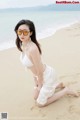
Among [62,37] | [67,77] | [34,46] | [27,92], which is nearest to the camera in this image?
[34,46]

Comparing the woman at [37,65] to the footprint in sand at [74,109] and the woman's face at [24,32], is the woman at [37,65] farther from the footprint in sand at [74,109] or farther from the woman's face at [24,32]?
the footprint in sand at [74,109]

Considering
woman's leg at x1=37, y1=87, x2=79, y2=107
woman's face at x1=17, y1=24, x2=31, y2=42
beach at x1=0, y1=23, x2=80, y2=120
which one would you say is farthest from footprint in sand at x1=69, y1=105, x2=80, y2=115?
woman's face at x1=17, y1=24, x2=31, y2=42

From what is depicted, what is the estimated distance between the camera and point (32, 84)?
13.0 ft

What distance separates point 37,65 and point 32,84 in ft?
2.50

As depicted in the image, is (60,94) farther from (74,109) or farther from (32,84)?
(32,84)

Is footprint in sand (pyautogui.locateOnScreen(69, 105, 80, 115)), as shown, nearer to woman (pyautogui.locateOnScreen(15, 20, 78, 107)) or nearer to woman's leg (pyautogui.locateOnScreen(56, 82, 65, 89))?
woman (pyautogui.locateOnScreen(15, 20, 78, 107))

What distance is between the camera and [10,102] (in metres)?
3.52

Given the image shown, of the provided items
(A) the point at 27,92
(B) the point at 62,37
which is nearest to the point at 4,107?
(A) the point at 27,92

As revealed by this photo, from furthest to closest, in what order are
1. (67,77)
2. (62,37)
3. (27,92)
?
(62,37), (67,77), (27,92)

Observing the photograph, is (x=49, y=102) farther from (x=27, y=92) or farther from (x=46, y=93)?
(x=27, y=92)

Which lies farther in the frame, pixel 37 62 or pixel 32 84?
pixel 32 84

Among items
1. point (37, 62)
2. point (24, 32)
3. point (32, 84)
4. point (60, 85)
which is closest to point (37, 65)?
point (37, 62)

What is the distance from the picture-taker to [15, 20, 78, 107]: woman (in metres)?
3.22

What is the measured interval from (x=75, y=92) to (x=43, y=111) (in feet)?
1.49
